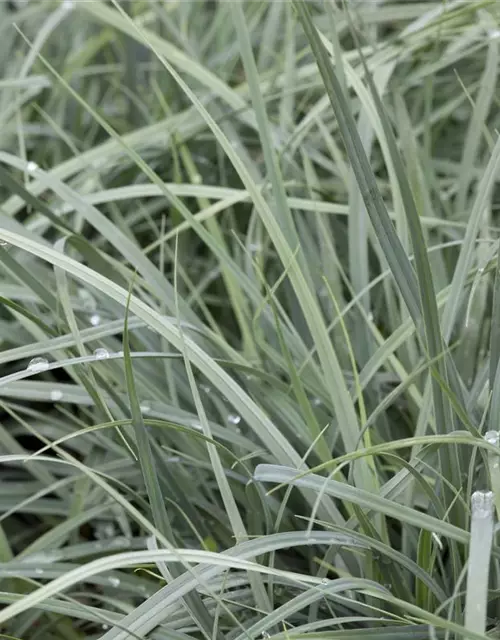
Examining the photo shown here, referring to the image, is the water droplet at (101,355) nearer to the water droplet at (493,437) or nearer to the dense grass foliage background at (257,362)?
the dense grass foliage background at (257,362)

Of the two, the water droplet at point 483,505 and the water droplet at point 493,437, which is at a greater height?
the water droplet at point 493,437

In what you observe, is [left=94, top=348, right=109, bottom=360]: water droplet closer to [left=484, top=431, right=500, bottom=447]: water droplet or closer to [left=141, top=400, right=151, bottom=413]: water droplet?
[left=141, top=400, right=151, bottom=413]: water droplet

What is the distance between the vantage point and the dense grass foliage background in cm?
46

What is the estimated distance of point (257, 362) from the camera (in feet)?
2.24

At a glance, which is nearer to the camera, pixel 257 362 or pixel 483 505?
pixel 483 505

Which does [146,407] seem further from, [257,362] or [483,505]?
[483,505]

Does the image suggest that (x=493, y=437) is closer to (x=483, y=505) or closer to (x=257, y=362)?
(x=483, y=505)

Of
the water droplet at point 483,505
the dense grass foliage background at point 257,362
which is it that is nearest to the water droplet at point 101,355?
the dense grass foliage background at point 257,362

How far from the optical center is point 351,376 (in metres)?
0.67

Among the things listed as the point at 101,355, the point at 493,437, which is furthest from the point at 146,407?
the point at 493,437

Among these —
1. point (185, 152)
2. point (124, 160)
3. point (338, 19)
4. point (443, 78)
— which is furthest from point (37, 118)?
point (443, 78)

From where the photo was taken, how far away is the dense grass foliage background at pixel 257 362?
18.2 inches

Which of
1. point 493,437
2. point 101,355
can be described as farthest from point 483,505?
point 101,355

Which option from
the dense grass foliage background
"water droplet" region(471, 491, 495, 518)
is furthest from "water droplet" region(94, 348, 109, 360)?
"water droplet" region(471, 491, 495, 518)
